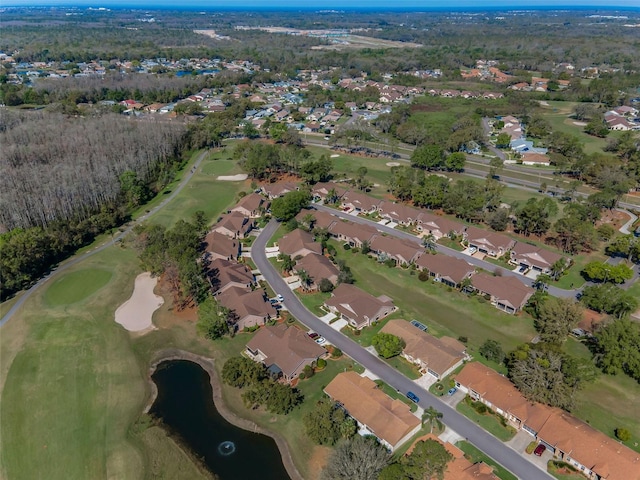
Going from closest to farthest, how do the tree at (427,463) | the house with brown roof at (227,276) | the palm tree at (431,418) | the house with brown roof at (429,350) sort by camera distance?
the tree at (427,463) < the palm tree at (431,418) < the house with brown roof at (429,350) < the house with brown roof at (227,276)

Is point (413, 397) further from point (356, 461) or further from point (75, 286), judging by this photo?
point (75, 286)

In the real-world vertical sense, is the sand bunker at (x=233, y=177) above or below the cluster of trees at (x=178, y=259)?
below

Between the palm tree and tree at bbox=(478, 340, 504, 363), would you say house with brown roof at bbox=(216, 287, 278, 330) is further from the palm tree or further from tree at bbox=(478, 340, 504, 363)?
tree at bbox=(478, 340, 504, 363)

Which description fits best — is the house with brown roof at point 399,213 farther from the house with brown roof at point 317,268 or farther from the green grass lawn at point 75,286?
the green grass lawn at point 75,286

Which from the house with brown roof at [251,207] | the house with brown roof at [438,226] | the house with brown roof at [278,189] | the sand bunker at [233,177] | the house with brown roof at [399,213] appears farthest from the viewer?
the sand bunker at [233,177]

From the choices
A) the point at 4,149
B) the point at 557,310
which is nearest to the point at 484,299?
the point at 557,310

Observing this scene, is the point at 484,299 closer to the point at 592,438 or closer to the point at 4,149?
the point at 592,438

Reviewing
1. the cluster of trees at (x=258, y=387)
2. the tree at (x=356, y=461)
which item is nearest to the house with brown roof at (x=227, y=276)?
the cluster of trees at (x=258, y=387)
